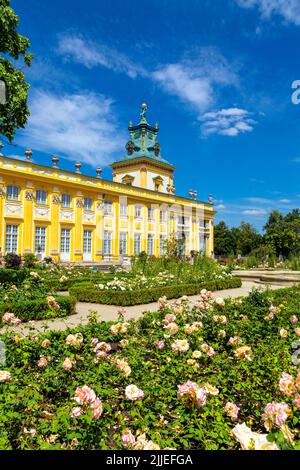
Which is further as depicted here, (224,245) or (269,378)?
(224,245)

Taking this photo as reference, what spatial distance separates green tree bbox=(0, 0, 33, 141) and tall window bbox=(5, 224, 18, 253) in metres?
13.6

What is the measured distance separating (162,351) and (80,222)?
84.3ft

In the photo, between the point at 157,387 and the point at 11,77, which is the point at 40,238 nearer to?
the point at 11,77

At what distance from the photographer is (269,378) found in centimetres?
366

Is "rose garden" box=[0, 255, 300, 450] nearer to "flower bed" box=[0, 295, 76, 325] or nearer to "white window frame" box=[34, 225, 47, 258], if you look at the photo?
"flower bed" box=[0, 295, 76, 325]

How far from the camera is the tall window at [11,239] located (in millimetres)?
24612

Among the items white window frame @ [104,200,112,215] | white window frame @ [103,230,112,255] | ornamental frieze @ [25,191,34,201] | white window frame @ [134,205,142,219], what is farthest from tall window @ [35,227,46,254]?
white window frame @ [134,205,142,219]

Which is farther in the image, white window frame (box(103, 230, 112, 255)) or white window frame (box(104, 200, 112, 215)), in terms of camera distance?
white window frame (box(104, 200, 112, 215))

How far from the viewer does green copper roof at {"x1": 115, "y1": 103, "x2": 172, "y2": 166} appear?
1788 inches

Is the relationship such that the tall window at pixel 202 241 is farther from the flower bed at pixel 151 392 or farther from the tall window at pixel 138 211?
the flower bed at pixel 151 392

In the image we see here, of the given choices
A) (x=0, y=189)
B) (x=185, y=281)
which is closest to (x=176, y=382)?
(x=185, y=281)

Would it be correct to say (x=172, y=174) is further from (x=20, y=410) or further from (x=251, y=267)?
(x=20, y=410)

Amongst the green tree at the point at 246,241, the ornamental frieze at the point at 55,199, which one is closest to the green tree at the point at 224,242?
the green tree at the point at 246,241

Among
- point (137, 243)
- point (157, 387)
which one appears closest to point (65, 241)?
point (137, 243)
